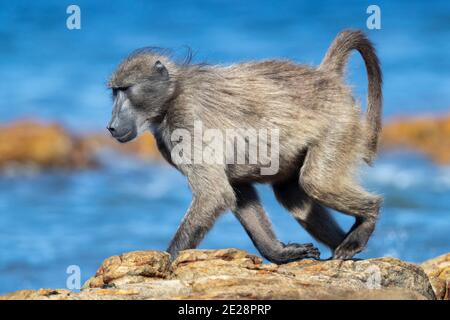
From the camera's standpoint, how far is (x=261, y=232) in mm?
8930

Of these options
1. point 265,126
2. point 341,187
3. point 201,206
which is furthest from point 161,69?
point 341,187

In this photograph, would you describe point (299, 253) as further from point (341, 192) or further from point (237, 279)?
point (237, 279)

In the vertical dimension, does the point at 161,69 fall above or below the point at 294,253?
above

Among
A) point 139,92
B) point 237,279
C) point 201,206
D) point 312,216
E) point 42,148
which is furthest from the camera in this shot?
point 42,148

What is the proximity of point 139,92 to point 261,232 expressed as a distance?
1973 mm

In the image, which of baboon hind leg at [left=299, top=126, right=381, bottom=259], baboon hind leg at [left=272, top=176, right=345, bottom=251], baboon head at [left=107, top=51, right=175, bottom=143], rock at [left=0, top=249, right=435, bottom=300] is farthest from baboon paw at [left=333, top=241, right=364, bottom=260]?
baboon head at [left=107, top=51, right=175, bottom=143]

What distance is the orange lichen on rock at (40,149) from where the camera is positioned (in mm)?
23953

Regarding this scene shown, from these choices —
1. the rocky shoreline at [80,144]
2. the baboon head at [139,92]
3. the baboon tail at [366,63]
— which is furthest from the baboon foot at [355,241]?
the rocky shoreline at [80,144]

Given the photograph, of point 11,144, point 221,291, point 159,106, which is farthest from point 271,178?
point 11,144

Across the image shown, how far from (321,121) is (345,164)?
52 centimetres

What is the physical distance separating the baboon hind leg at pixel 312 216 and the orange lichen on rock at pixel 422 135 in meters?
16.0

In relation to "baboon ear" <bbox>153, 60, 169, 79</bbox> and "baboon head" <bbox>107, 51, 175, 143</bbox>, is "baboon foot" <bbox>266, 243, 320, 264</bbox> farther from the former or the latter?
"baboon ear" <bbox>153, 60, 169, 79</bbox>

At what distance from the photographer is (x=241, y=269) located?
7488 millimetres

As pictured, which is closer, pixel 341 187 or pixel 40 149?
pixel 341 187
